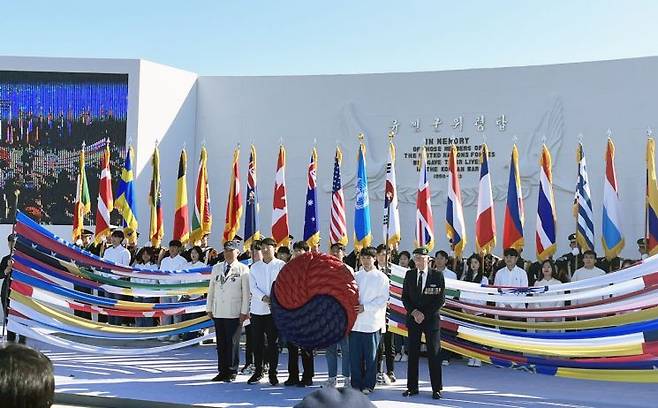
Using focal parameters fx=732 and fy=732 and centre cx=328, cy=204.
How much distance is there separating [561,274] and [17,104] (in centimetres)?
1170

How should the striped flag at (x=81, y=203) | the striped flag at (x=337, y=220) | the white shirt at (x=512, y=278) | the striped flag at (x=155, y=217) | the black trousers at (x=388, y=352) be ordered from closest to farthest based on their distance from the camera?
the black trousers at (x=388, y=352), the white shirt at (x=512, y=278), the striped flag at (x=337, y=220), the striped flag at (x=155, y=217), the striped flag at (x=81, y=203)

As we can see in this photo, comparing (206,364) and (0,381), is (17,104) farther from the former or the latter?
(0,381)

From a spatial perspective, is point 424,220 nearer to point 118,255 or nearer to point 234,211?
point 234,211

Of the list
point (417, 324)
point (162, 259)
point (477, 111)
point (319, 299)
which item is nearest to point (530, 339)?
point (417, 324)

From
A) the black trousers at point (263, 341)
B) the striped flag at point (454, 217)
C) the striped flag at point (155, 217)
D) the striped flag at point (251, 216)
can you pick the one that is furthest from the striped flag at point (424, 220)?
the striped flag at point (155, 217)

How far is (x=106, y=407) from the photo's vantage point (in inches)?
249

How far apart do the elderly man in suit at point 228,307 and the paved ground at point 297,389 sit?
0.23m

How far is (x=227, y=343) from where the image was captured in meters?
7.41

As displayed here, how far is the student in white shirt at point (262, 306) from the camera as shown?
7.36 metres

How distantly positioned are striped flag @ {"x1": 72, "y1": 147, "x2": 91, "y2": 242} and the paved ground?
5.31 meters

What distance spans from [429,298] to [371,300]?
0.56 m

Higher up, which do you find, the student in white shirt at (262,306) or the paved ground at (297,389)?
the student in white shirt at (262,306)

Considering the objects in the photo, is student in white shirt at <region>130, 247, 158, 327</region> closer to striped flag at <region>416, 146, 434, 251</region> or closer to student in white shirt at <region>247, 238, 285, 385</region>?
student in white shirt at <region>247, 238, 285, 385</region>

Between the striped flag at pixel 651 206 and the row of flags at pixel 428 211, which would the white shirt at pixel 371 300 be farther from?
the striped flag at pixel 651 206
